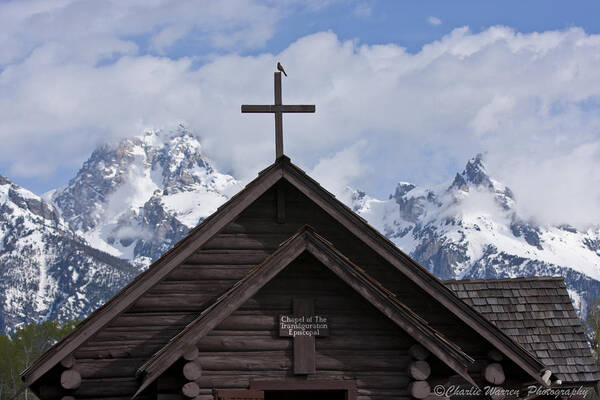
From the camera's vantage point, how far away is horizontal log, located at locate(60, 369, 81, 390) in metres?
14.6

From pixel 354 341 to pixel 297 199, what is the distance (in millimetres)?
3048

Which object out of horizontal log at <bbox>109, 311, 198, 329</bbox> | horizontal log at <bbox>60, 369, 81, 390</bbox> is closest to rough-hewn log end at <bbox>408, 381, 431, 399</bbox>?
horizontal log at <bbox>109, 311, 198, 329</bbox>

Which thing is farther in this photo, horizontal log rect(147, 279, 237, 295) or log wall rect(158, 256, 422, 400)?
horizontal log rect(147, 279, 237, 295)

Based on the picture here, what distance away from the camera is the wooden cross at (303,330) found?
44.9 ft

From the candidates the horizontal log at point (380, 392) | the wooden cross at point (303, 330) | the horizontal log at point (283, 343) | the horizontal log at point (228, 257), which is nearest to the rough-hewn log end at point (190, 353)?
the horizontal log at point (283, 343)

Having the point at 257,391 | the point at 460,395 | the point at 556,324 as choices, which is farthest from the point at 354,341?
the point at 556,324

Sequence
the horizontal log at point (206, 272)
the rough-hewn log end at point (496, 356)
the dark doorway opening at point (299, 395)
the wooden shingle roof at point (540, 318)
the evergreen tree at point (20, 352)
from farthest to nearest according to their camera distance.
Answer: the evergreen tree at point (20, 352), the wooden shingle roof at point (540, 318), the dark doorway opening at point (299, 395), the horizontal log at point (206, 272), the rough-hewn log end at point (496, 356)

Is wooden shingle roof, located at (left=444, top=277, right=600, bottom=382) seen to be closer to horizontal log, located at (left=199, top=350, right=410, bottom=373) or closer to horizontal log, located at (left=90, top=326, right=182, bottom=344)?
horizontal log, located at (left=199, top=350, right=410, bottom=373)

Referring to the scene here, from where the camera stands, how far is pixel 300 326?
13.8 meters

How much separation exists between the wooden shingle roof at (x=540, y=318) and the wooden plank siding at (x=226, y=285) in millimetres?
3537

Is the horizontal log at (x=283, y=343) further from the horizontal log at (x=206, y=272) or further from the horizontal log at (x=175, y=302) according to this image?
the horizontal log at (x=206, y=272)

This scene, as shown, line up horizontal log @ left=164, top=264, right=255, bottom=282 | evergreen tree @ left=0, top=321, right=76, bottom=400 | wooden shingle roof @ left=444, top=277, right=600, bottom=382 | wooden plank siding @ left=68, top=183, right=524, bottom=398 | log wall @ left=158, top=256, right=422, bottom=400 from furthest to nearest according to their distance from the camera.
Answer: evergreen tree @ left=0, top=321, right=76, bottom=400
wooden shingle roof @ left=444, top=277, right=600, bottom=382
horizontal log @ left=164, top=264, right=255, bottom=282
wooden plank siding @ left=68, top=183, right=524, bottom=398
log wall @ left=158, top=256, right=422, bottom=400

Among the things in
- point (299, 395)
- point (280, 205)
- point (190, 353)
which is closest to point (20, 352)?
point (299, 395)

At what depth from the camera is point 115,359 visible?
1502cm
